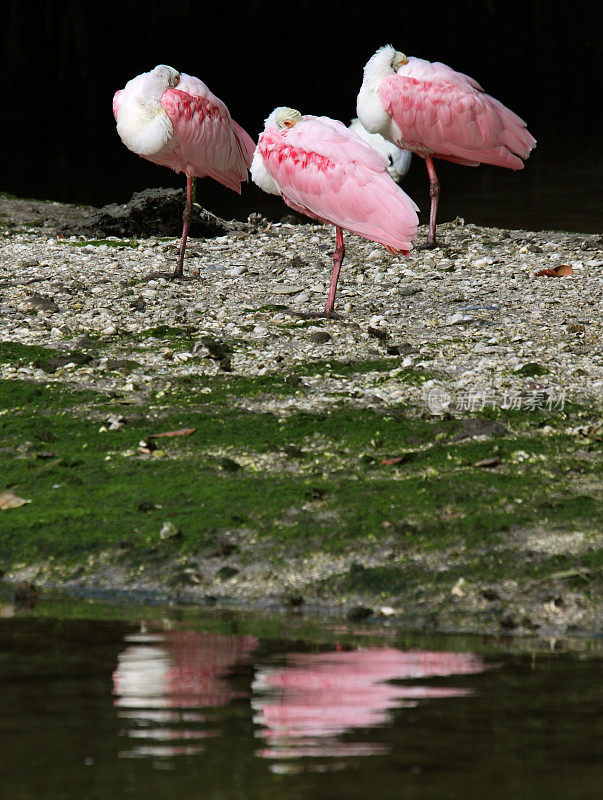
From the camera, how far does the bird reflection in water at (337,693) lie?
3.60 meters

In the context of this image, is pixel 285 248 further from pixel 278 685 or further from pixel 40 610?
pixel 278 685

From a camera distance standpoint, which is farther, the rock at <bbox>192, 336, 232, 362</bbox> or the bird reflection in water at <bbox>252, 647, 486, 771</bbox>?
the rock at <bbox>192, 336, 232, 362</bbox>

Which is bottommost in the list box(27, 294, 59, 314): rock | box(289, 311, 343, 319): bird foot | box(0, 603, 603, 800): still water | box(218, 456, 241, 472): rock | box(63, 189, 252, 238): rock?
box(0, 603, 603, 800): still water

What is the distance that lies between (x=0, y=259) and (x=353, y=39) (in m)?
39.0

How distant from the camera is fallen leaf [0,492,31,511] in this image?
19.8 ft

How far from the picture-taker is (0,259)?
10.7m

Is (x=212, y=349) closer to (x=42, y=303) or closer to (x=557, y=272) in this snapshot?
(x=42, y=303)

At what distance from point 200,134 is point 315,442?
182 inches

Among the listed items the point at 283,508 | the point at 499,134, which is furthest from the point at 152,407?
the point at 499,134

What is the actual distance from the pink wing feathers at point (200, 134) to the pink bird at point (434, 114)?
47.2 inches

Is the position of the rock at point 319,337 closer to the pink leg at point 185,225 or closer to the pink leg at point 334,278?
the pink leg at point 334,278

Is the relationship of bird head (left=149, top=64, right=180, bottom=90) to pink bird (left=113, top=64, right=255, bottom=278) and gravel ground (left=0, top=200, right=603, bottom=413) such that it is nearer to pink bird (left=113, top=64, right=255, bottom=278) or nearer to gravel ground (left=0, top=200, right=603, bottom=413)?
pink bird (left=113, top=64, right=255, bottom=278)

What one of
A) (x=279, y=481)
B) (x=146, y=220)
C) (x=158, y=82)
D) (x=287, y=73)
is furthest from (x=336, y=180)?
(x=287, y=73)

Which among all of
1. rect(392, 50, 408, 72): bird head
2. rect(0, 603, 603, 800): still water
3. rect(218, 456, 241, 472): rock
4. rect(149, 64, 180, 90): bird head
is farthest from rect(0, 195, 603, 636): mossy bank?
rect(392, 50, 408, 72): bird head
